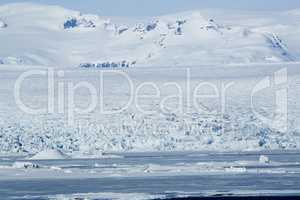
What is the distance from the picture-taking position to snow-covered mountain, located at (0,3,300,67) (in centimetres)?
14188

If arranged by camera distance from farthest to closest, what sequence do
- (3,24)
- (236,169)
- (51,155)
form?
1. (3,24)
2. (51,155)
3. (236,169)

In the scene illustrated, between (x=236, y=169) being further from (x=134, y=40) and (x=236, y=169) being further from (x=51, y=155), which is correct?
(x=134, y=40)

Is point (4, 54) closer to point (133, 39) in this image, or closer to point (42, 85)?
point (133, 39)

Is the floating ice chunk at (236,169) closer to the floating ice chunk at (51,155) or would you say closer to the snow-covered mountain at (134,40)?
the floating ice chunk at (51,155)

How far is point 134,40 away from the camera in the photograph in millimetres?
175500

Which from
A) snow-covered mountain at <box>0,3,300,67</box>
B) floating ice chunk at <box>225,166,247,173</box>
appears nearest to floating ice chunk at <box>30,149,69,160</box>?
floating ice chunk at <box>225,166,247,173</box>

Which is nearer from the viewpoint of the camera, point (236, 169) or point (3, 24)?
point (236, 169)

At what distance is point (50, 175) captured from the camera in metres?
28.6

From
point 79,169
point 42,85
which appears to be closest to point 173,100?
point 42,85

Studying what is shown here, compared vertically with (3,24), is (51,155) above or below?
below

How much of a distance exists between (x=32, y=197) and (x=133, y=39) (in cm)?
15305

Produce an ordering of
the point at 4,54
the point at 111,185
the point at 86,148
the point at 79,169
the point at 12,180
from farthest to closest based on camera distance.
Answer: the point at 4,54
the point at 86,148
the point at 79,169
the point at 12,180
the point at 111,185

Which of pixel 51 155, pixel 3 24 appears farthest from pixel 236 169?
pixel 3 24

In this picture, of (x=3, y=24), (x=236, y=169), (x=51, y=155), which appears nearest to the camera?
(x=236, y=169)
